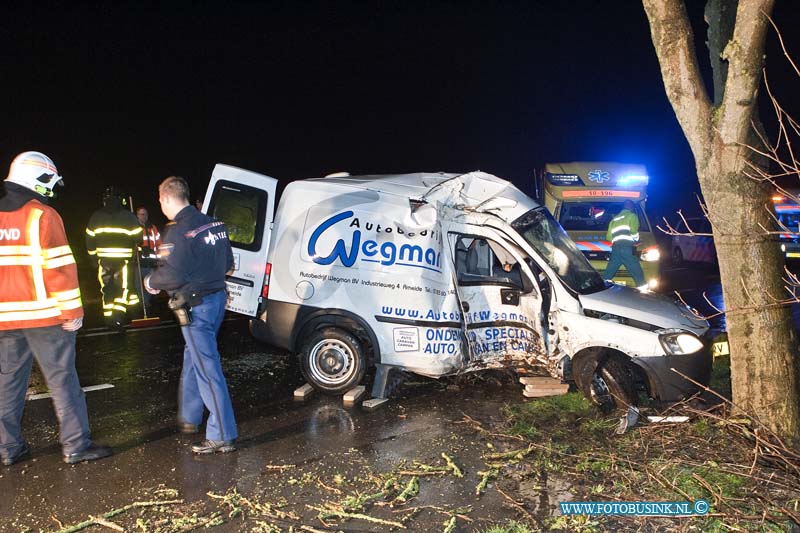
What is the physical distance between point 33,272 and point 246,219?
243cm

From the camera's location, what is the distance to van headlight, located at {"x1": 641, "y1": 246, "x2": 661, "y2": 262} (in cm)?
1103

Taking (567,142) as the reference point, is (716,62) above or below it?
below

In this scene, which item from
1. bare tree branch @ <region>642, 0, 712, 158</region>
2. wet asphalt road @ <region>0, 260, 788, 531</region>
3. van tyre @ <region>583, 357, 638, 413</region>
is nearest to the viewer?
wet asphalt road @ <region>0, 260, 788, 531</region>

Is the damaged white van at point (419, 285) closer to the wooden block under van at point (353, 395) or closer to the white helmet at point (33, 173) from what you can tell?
the wooden block under van at point (353, 395)

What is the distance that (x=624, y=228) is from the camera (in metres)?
10.4

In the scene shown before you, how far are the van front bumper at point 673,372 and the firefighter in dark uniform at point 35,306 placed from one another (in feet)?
15.1

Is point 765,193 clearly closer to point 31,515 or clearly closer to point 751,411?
point 751,411

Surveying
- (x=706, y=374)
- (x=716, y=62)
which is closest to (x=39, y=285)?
(x=706, y=374)

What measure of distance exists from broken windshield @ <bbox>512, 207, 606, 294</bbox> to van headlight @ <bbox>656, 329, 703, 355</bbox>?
79cm

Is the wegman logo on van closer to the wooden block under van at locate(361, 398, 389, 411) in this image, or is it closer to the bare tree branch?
the wooden block under van at locate(361, 398, 389, 411)

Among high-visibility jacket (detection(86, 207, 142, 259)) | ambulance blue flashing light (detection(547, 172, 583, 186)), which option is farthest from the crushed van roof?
ambulance blue flashing light (detection(547, 172, 583, 186))

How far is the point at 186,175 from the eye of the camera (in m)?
31.8

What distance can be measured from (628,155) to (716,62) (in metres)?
38.3

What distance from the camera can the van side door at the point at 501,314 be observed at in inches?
254
